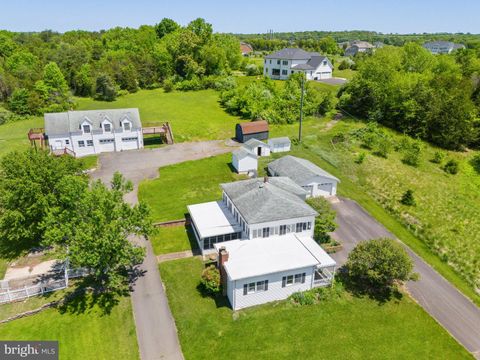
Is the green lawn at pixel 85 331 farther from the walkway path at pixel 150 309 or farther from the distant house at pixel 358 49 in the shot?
the distant house at pixel 358 49

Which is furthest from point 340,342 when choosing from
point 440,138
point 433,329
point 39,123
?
point 39,123

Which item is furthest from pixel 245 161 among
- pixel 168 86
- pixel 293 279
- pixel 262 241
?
pixel 168 86

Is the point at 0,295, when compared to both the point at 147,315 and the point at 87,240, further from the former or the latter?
the point at 147,315

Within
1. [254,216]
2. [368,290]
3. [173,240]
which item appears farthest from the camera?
[173,240]

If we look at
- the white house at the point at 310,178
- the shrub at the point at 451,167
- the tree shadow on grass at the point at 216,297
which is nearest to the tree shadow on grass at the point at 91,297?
the tree shadow on grass at the point at 216,297

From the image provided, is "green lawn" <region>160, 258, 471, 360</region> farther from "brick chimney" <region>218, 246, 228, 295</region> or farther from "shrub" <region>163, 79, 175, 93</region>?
"shrub" <region>163, 79, 175, 93</region>

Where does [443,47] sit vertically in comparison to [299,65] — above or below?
above

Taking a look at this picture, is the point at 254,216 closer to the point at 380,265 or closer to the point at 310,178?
the point at 380,265
